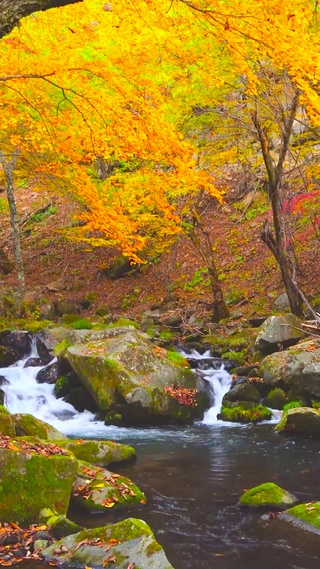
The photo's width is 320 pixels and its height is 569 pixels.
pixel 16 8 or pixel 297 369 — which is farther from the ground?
pixel 16 8

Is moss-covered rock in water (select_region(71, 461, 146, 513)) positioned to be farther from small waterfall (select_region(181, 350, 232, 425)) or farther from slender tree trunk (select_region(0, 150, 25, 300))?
slender tree trunk (select_region(0, 150, 25, 300))

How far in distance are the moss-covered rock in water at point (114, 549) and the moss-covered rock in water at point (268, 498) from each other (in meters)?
1.86

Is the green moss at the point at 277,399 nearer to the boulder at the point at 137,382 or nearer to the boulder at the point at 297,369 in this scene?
the boulder at the point at 297,369

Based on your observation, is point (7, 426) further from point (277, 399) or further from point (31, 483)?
point (277, 399)

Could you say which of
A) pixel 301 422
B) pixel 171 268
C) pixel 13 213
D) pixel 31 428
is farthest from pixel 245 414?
pixel 13 213

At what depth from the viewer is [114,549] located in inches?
188

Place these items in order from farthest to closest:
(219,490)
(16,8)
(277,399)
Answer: (277,399), (219,490), (16,8)

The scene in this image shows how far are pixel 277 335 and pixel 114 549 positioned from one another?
28.1 feet

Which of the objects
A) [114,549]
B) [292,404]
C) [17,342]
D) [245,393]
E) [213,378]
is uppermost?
[17,342]

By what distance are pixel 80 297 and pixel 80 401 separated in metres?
8.96

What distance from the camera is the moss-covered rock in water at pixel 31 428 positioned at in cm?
785

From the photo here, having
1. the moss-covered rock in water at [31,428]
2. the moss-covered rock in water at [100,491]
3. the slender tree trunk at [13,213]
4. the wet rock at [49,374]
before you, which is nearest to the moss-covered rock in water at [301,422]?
the moss-covered rock in water at [100,491]

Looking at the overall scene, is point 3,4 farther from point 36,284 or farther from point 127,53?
point 36,284

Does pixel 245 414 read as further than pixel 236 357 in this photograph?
No
